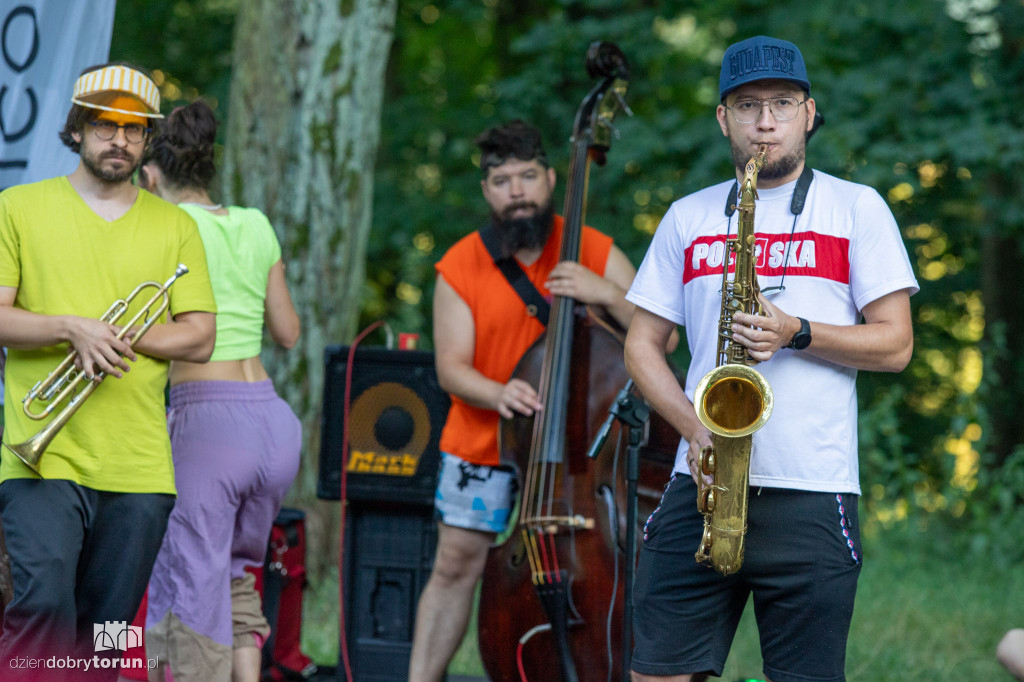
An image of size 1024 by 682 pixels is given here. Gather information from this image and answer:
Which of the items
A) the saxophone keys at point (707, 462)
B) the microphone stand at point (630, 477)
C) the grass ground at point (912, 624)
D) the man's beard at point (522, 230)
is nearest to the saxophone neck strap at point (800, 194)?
the saxophone keys at point (707, 462)

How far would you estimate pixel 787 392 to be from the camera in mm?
2504

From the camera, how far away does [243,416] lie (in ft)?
11.9

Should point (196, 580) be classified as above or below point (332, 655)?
above

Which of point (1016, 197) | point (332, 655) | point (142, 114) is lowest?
point (332, 655)

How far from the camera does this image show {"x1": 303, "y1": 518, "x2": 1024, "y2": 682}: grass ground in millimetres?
4918

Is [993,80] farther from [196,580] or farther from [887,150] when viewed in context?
[196,580]

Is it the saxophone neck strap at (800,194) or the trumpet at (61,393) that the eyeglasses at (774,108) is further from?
the trumpet at (61,393)

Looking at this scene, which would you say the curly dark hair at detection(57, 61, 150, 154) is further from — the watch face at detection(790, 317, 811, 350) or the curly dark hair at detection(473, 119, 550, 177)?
the watch face at detection(790, 317, 811, 350)

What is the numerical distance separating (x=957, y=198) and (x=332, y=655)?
605cm

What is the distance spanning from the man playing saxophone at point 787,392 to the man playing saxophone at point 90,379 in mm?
1508

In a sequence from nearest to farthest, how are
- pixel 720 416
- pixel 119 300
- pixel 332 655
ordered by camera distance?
pixel 720 416
pixel 119 300
pixel 332 655

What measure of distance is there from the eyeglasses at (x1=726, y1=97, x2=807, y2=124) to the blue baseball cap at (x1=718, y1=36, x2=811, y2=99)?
1.9 inches

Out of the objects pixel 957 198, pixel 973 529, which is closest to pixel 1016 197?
pixel 957 198

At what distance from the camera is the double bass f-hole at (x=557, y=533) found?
3385mm
